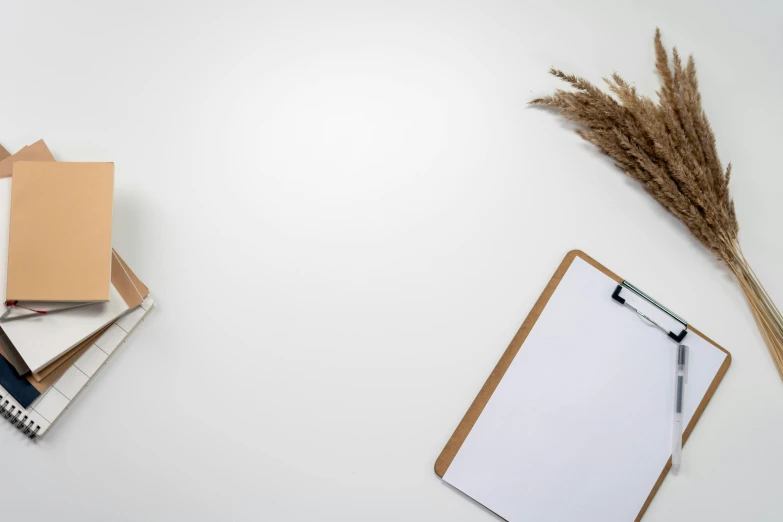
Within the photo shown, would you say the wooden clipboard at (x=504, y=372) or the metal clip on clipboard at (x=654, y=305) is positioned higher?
the metal clip on clipboard at (x=654, y=305)

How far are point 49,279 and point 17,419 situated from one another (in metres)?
0.26

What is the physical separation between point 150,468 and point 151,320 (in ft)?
0.91

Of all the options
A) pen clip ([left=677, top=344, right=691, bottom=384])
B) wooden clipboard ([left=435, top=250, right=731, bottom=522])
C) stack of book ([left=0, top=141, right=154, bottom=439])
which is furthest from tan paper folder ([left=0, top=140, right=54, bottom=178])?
pen clip ([left=677, top=344, right=691, bottom=384])

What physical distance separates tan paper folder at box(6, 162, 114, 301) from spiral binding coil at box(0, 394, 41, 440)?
0.19m

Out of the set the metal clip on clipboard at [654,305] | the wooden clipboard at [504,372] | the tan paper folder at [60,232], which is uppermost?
the metal clip on clipboard at [654,305]


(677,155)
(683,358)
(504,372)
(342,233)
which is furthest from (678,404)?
(342,233)

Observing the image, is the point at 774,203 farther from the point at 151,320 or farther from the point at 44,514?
the point at 44,514

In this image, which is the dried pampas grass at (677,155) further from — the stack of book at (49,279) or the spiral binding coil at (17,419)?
the spiral binding coil at (17,419)

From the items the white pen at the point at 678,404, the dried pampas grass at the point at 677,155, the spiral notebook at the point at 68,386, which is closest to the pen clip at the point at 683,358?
the white pen at the point at 678,404

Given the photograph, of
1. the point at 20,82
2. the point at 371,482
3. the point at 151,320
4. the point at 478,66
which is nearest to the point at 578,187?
the point at 478,66

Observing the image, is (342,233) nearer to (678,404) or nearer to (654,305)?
(654,305)

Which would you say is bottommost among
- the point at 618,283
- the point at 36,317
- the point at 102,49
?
the point at 36,317

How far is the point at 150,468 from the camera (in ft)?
3.45

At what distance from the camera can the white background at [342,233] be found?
1068 millimetres
